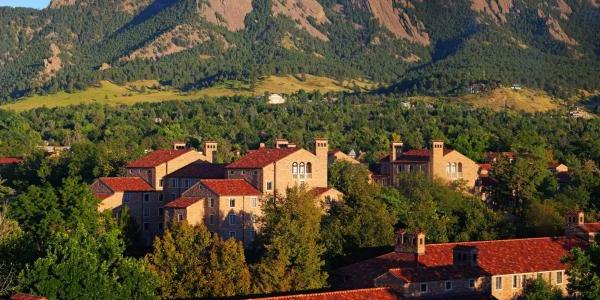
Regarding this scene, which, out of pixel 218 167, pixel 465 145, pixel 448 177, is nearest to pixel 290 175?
pixel 218 167

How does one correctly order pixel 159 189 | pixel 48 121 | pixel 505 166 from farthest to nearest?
pixel 48 121
pixel 505 166
pixel 159 189

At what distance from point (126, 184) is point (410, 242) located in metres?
28.1

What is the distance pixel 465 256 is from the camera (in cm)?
6894

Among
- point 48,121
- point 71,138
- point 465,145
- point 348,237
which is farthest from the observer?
point 48,121

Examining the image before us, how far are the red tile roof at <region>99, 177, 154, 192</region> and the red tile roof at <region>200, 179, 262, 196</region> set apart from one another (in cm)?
964

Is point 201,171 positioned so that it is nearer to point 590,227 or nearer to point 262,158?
point 262,158

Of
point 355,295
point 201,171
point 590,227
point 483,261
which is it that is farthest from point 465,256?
point 201,171

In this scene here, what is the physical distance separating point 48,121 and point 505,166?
78514mm

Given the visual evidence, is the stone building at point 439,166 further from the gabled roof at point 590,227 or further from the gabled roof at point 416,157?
the gabled roof at point 590,227

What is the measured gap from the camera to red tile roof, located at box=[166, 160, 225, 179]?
3644 inches

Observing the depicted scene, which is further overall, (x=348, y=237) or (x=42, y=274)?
(x=348, y=237)

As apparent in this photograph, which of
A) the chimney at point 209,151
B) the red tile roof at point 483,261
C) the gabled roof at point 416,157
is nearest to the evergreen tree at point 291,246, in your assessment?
the red tile roof at point 483,261

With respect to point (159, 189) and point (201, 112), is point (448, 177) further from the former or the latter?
point (201, 112)

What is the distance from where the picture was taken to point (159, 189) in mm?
95062
